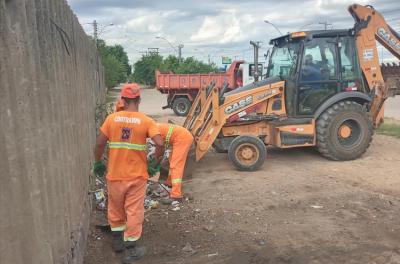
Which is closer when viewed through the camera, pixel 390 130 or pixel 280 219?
pixel 280 219

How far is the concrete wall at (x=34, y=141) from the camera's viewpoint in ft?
7.54

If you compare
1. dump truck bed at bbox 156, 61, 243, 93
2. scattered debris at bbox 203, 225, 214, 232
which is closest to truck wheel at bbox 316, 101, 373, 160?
scattered debris at bbox 203, 225, 214, 232

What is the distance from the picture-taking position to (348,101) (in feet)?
30.2

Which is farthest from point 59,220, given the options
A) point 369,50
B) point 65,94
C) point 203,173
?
point 369,50

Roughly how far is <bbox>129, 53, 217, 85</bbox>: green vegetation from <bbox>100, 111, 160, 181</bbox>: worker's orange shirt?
43.2m

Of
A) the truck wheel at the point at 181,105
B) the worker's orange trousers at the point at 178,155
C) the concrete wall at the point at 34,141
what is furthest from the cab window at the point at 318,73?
the truck wheel at the point at 181,105

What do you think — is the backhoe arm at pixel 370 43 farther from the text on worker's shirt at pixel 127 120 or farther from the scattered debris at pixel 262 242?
the text on worker's shirt at pixel 127 120

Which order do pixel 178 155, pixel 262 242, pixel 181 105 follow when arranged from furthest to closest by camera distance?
pixel 181 105 < pixel 178 155 < pixel 262 242

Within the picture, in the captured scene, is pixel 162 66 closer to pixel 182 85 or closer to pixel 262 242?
pixel 182 85

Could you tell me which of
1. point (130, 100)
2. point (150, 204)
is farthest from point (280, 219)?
point (130, 100)

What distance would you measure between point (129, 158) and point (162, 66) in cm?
6028

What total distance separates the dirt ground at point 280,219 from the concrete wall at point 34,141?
4.71ft

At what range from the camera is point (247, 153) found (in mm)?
8523

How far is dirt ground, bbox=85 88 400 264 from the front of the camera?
4.76 m
